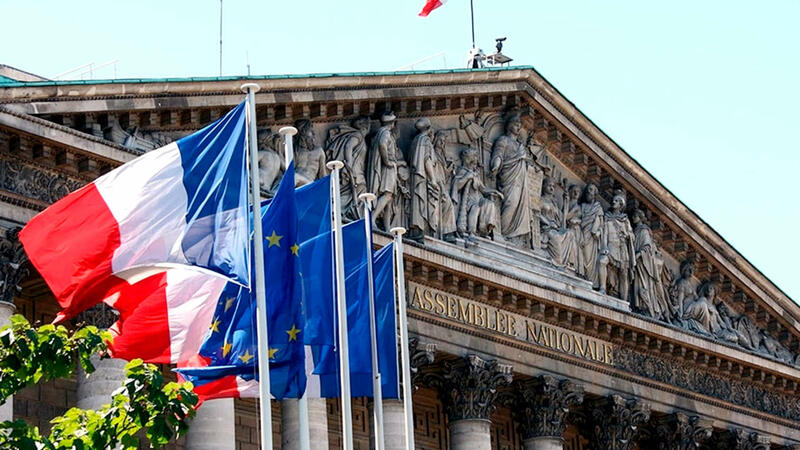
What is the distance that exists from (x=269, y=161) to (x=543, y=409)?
9.75 m

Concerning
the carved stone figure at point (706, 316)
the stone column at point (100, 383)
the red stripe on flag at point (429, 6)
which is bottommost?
the stone column at point (100, 383)

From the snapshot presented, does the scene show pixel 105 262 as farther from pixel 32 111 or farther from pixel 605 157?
pixel 605 157

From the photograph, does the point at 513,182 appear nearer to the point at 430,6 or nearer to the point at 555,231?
the point at 555,231

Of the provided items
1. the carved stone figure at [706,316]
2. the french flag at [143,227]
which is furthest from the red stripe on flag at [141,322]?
the carved stone figure at [706,316]

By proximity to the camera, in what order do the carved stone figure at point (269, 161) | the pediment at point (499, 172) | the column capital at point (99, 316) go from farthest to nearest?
the carved stone figure at point (269, 161)
the pediment at point (499, 172)
the column capital at point (99, 316)

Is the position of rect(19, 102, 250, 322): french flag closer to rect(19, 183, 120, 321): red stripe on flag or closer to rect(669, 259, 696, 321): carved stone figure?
rect(19, 183, 120, 321): red stripe on flag

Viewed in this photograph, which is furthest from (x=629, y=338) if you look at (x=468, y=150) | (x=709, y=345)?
(x=468, y=150)

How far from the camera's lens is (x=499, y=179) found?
42.7m

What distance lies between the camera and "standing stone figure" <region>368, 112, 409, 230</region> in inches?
1535

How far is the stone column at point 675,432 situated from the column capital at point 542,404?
4.41 meters

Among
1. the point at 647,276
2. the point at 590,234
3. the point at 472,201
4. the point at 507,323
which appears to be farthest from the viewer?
the point at 647,276

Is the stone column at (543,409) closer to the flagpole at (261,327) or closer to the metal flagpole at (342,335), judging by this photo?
the metal flagpole at (342,335)

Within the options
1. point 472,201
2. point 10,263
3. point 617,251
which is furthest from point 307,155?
point 617,251

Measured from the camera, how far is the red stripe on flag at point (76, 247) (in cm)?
2342
